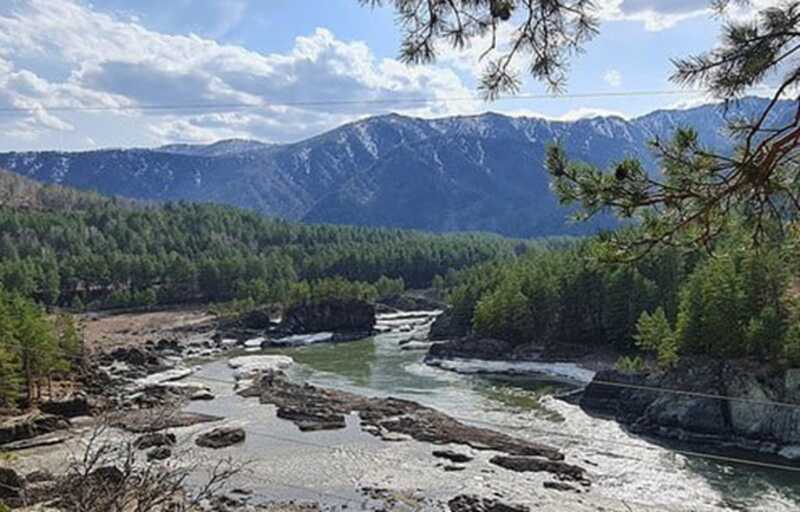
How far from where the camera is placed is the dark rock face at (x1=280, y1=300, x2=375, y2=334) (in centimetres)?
7144

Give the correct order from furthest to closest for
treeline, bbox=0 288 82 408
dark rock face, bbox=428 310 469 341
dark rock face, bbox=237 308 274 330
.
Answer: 1. dark rock face, bbox=237 308 274 330
2. dark rock face, bbox=428 310 469 341
3. treeline, bbox=0 288 82 408

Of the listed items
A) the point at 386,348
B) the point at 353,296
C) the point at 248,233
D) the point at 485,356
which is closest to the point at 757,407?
the point at 485,356

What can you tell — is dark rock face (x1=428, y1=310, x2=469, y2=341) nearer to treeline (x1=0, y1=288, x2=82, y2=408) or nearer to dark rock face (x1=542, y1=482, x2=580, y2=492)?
treeline (x1=0, y1=288, x2=82, y2=408)

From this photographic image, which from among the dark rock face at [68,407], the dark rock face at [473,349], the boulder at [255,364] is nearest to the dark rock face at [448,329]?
the dark rock face at [473,349]

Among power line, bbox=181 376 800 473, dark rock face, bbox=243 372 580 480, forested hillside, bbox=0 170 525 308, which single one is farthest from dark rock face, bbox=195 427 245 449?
forested hillside, bbox=0 170 525 308

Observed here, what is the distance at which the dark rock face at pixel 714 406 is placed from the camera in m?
30.1

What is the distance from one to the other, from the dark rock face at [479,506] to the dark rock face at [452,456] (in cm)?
445

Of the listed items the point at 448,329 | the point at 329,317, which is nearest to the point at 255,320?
the point at 329,317

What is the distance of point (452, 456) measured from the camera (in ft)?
91.4

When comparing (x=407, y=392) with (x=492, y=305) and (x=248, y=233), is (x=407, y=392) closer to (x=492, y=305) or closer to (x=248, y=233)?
(x=492, y=305)

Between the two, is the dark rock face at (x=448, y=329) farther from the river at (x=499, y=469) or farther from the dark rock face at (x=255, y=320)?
the river at (x=499, y=469)

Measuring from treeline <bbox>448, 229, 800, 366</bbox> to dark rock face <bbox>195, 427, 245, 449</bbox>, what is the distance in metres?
15.6

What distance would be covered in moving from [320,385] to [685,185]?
3913 cm

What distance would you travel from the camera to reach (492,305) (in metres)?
56.2
